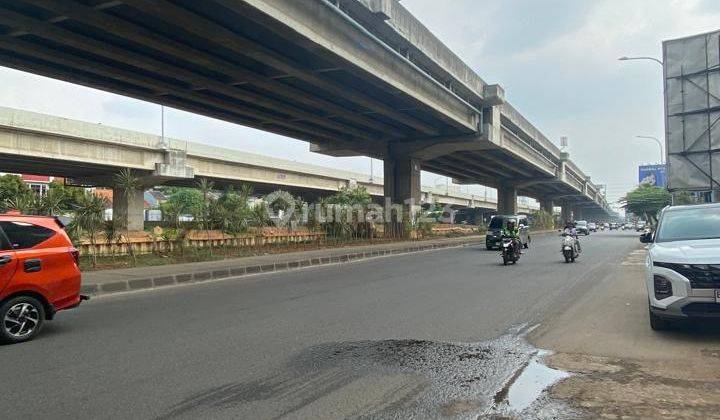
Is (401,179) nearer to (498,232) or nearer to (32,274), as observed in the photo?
(498,232)

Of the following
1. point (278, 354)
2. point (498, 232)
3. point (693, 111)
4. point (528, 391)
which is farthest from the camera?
point (498, 232)

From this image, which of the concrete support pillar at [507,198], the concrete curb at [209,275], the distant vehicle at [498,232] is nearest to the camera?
the concrete curb at [209,275]

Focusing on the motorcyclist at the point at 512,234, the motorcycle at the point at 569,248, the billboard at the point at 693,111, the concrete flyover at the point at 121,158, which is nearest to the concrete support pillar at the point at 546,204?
the concrete flyover at the point at 121,158

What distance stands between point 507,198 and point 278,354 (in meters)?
64.4

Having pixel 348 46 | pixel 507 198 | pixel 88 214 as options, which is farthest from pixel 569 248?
A: pixel 507 198

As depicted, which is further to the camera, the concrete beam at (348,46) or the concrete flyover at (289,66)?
the concrete flyover at (289,66)

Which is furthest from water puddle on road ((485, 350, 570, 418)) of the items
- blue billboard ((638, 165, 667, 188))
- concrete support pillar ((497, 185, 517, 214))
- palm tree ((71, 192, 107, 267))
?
concrete support pillar ((497, 185, 517, 214))

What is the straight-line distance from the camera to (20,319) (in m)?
7.18

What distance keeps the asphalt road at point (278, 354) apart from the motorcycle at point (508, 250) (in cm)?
591

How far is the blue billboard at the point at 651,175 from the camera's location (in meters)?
55.0

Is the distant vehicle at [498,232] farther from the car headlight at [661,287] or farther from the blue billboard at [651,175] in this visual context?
the blue billboard at [651,175]

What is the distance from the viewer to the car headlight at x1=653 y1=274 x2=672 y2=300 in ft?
21.9

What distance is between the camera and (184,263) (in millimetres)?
18422

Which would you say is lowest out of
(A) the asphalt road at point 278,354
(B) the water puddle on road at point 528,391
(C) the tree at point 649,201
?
(B) the water puddle on road at point 528,391
